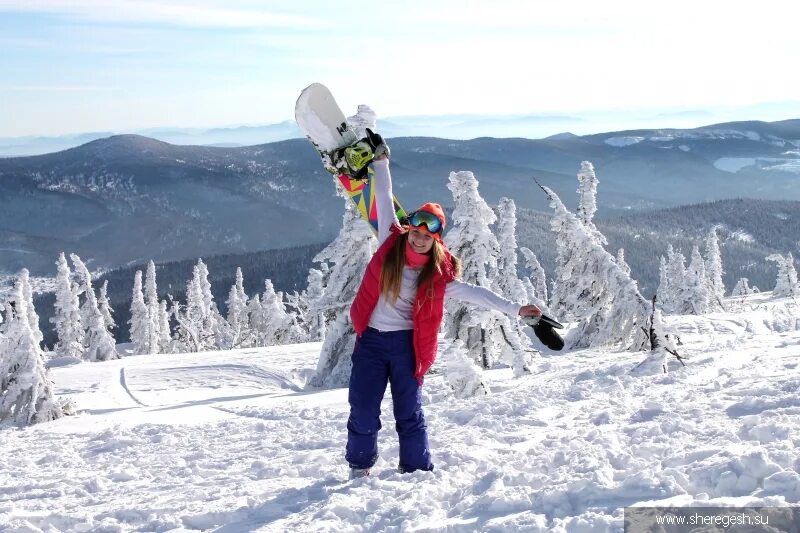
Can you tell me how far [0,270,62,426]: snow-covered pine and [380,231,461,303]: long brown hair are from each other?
10401mm

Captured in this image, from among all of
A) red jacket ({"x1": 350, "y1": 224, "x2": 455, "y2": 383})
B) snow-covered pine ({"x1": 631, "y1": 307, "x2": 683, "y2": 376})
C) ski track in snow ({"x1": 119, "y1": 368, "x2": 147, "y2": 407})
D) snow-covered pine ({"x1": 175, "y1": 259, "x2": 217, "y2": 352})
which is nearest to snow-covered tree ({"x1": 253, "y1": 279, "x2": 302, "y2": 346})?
snow-covered pine ({"x1": 175, "y1": 259, "x2": 217, "y2": 352})

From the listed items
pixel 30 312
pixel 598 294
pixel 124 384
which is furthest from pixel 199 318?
pixel 598 294

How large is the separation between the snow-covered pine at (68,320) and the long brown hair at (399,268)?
4950 centimetres

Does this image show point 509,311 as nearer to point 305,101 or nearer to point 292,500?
point 292,500

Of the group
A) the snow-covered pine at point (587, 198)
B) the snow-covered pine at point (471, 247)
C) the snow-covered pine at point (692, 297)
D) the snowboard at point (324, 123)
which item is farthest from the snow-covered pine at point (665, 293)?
the snowboard at point (324, 123)

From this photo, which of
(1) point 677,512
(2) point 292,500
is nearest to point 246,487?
(2) point 292,500

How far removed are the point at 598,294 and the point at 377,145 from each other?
17.2 metres

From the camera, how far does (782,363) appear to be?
32.1 ft

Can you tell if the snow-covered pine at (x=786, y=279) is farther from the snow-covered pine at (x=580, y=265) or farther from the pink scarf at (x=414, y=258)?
the pink scarf at (x=414, y=258)

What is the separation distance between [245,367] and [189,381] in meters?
1.93

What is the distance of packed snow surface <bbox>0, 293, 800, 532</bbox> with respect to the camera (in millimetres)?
4816

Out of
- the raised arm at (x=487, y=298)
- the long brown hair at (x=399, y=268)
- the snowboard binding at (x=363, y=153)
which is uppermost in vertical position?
the snowboard binding at (x=363, y=153)

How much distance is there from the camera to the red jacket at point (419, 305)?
5.81 meters

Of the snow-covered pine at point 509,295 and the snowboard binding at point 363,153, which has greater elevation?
the snowboard binding at point 363,153
